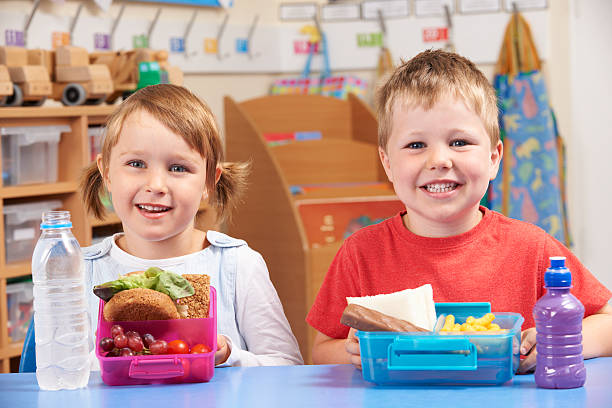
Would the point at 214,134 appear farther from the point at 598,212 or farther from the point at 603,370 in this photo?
the point at 598,212

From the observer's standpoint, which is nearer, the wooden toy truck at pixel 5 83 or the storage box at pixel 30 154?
the wooden toy truck at pixel 5 83

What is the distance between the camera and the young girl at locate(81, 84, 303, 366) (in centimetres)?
140

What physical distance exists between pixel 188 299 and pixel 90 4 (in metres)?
2.32

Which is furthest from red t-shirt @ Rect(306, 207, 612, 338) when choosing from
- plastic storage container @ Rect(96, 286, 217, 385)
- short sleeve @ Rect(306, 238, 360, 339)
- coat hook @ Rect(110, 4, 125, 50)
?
coat hook @ Rect(110, 4, 125, 50)

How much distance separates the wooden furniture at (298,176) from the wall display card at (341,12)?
0.55 meters

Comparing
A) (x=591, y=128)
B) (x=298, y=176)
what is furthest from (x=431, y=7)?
(x=298, y=176)

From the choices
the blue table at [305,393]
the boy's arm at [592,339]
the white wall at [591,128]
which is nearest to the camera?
the blue table at [305,393]

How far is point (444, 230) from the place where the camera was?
1.38 m

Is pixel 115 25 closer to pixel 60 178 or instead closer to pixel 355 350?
pixel 60 178

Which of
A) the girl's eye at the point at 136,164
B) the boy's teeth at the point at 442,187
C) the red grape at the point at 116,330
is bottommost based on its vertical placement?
the red grape at the point at 116,330

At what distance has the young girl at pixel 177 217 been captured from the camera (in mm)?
1401

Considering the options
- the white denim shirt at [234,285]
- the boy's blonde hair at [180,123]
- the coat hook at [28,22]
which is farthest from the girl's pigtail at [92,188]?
the coat hook at [28,22]

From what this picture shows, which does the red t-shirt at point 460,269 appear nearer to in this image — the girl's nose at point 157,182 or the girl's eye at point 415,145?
the girl's eye at point 415,145

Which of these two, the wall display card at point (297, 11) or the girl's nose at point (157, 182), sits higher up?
the wall display card at point (297, 11)
